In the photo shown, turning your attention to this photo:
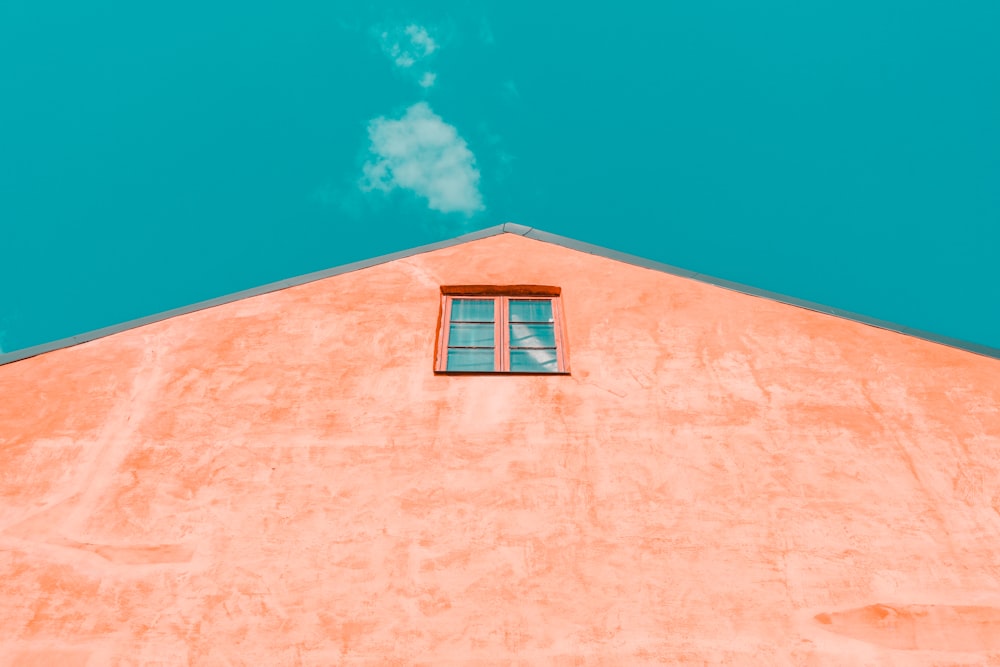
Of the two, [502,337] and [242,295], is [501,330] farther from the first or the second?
[242,295]

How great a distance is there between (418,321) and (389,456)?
2.07 meters

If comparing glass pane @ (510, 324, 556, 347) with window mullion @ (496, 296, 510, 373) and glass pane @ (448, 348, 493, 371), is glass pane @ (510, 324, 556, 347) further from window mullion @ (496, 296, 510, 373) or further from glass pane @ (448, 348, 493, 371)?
glass pane @ (448, 348, 493, 371)

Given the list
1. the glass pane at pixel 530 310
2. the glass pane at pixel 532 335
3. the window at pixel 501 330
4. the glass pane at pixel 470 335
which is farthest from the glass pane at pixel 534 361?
the glass pane at pixel 530 310

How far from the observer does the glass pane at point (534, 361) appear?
24.5 feet

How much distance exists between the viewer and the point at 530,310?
8656 mm

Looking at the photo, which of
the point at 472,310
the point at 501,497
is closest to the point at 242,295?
the point at 472,310

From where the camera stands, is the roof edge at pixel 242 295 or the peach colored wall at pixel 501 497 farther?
the roof edge at pixel 242 295

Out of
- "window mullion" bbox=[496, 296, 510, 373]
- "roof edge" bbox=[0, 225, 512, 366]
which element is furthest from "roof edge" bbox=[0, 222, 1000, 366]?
"window mullion" bbox=[496, 296, 510, 373]

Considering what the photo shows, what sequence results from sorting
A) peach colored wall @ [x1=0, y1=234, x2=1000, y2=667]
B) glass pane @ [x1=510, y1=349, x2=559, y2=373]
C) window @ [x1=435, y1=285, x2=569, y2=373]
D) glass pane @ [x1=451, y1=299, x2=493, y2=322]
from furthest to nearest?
glass pane @ [x1=451, y1=299, x2=493, y2=322] → window @ [x1=435, y1=285, x2=569, y2=373] → glass pane @ [x1=510, y1=349, x2=559, y2=373] → peach colored wall @ [x1=0, y1=234, x2=1000, y2=667]

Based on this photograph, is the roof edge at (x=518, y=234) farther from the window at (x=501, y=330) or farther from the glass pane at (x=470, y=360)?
the glass pane at (x=470, y=360)

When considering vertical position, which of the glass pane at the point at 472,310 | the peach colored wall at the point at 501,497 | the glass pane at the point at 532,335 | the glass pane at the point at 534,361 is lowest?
the peach colored wall at the point at 501,497

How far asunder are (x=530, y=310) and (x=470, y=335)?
32.9 inches

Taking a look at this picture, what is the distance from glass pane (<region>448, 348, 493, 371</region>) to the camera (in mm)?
7570

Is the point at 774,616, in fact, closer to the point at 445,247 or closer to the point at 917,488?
the point at 917,488
